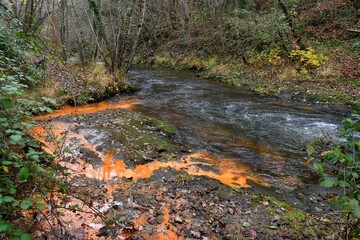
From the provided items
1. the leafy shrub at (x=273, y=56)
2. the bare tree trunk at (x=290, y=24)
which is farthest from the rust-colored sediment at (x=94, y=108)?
the bare tree trunk at (x=290, y=24)

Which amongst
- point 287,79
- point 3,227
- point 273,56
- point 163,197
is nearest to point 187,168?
point 163,197

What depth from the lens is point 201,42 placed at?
2162 centimetres

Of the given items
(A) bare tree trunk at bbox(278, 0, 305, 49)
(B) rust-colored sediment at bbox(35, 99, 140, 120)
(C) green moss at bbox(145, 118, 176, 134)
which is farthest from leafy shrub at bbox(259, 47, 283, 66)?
(C) green moss at bbox(145, 118, 176, 134)

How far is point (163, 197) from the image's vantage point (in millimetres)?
4785

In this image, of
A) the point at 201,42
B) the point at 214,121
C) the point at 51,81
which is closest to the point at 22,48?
the point at 51,81

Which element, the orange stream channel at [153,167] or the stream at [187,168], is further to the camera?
the orange stream channel at [153,167]

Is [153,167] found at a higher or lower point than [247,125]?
higher

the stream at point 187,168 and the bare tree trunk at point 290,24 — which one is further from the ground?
the bare tree trunk at point 290,24

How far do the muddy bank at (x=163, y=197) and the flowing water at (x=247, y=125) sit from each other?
1.79 feet

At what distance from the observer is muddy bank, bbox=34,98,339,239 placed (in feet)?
12.7

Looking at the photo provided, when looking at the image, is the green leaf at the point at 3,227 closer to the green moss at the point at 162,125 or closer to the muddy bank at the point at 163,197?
the muddy bank at the point at 163,197

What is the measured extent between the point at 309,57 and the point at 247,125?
8833mm

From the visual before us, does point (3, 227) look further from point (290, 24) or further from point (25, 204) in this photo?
point (290, 24)

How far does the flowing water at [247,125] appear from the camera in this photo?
254 inches
